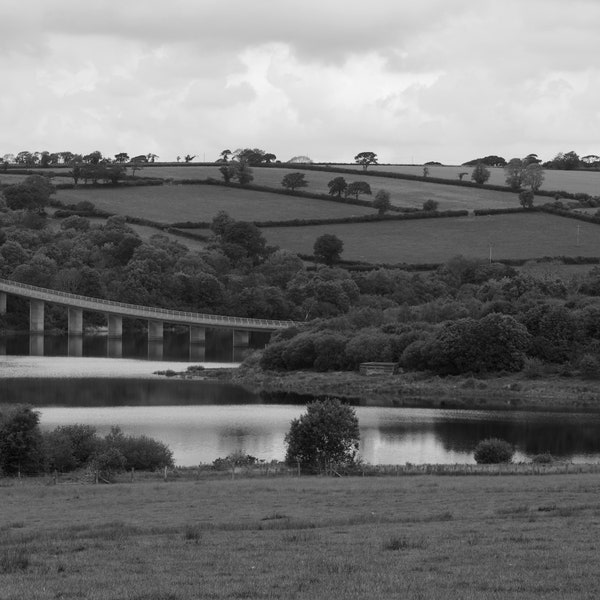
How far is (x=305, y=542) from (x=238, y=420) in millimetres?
48761

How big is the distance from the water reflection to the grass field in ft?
69.0

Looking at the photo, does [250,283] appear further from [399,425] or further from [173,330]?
[399,425]

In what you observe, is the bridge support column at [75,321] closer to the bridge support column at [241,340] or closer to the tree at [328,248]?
the bridge support column at [241,340]

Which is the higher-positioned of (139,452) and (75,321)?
(75,321)

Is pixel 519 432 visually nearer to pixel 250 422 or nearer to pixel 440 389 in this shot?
pixel 250 422

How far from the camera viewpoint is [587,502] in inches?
1308

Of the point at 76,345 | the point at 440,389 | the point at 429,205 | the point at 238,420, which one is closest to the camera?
the point at 238,420

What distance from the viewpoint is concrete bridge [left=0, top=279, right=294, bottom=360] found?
138m

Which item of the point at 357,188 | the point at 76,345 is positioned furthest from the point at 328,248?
the point at 76,345

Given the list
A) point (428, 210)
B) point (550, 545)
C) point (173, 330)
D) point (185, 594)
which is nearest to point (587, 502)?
point (550, 545)

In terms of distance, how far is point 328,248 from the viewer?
163 metres

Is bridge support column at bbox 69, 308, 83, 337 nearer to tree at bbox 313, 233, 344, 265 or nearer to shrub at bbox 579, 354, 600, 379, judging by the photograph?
tree at bbox 313, 233, 344, 265

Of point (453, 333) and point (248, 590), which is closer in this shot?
point (248, 590)

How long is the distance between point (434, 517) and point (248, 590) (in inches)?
441
